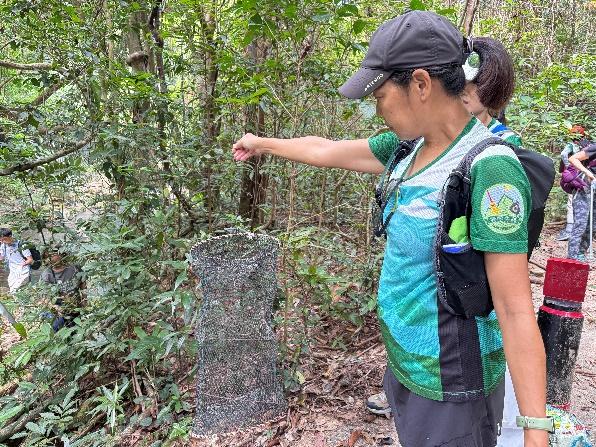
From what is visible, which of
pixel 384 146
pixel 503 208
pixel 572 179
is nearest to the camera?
pixel 503 208

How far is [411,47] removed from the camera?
1.02 meters

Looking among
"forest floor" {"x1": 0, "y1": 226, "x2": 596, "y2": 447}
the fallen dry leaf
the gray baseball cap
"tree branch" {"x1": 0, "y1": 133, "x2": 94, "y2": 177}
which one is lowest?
"forest floor" {"x1": 0, "y1": 226, "x2": 596, "y2": 447}

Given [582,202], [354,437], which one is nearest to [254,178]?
[354,437]

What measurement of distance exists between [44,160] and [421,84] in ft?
10.9

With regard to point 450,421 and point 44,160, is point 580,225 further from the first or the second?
point 44,160

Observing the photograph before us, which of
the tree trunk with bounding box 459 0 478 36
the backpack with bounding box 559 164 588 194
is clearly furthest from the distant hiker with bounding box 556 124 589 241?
the tree trunk with bounding box 459 0 478 36

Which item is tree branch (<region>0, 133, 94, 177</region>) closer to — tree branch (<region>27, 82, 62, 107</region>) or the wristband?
tree branch (<region>27, 82, 62, 107</region>)

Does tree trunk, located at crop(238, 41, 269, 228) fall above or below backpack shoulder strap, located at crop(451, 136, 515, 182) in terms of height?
below

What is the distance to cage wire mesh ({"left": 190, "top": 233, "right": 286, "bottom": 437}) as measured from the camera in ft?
7.60

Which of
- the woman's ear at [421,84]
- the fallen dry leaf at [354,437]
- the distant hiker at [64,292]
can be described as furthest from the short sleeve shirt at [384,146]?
the distant hiker at [64,292]

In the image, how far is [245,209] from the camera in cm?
446

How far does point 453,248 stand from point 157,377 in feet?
8.88

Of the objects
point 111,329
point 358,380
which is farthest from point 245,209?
point 358,380

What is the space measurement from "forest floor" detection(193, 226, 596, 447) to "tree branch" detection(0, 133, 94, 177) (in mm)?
2273
